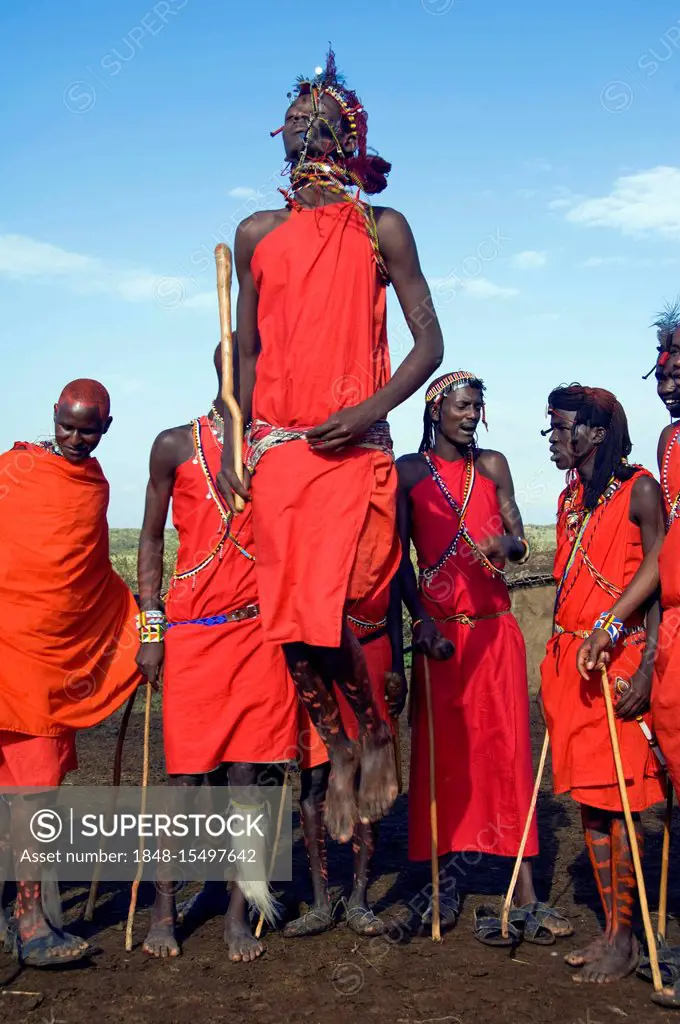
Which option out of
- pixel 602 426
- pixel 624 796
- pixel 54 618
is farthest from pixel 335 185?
pixel 624 796

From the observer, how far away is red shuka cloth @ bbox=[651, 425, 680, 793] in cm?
456

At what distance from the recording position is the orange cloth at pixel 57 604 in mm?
5496

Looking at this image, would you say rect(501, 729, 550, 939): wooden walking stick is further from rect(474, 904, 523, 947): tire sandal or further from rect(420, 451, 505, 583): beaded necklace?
rect(420, 451, 505, 583): beaded necklace

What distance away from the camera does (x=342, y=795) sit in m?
4.32

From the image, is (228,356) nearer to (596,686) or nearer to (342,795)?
(342,795)

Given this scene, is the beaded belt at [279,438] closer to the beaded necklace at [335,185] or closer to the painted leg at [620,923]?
the beaded necklace at [335,185]

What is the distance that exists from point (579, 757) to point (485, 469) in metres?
1.95

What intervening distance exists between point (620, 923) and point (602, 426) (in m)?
2.41

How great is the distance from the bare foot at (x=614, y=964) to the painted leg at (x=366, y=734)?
1.39m

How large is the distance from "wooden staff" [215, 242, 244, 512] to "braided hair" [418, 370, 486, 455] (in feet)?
6.38

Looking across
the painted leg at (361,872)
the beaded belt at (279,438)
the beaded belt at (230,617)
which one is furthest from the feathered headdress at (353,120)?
the painted leg at (361,872)

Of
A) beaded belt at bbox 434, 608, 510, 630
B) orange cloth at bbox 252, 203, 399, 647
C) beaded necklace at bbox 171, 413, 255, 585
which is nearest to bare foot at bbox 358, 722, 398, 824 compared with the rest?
orange cloth at bbox 252, 203, 399, 647

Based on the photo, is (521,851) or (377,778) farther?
(521,851)

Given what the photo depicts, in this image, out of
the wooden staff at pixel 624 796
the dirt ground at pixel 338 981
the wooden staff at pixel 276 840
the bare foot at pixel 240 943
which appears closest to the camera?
the dirt ground at pixel 338 981
